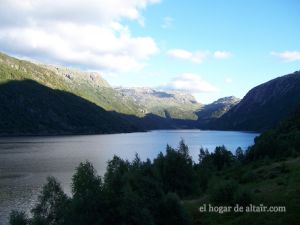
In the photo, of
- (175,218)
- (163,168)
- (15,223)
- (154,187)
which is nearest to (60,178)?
(163,168)

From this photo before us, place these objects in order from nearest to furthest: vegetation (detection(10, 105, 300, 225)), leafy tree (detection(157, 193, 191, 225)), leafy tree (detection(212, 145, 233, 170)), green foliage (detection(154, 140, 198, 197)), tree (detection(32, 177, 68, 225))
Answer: vegetation (detection(10, 105, 300, 225)) → leafy tree (detection(157, 193, 191, 225)) → tree (detection(32, 177, 68, 225)) → green foliage (detection(154, 140, 198, 197)) → leafy tree (detection(212, 145, 233, 170))

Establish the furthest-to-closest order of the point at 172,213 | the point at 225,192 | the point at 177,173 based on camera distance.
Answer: the point at 177,173 < the point at 225,192 < the point at 172,213

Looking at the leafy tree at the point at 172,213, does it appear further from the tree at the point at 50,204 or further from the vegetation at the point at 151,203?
the tree at the point at 50,204

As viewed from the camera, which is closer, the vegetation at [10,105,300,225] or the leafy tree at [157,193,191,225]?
the vegetation at [10,105,300,225]

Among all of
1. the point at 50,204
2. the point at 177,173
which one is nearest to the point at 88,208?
the point at 50,204

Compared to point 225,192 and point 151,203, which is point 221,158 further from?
point 151,203

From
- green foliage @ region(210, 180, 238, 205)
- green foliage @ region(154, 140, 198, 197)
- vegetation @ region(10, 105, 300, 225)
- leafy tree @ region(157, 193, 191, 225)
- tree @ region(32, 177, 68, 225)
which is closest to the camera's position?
vegetation @ region(10, 105, 300, 225)

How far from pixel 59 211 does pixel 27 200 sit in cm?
3429

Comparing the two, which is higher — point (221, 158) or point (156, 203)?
point (156, 203)

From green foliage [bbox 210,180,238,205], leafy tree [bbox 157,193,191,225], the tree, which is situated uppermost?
green foliage [bbox 210,180,238,205]

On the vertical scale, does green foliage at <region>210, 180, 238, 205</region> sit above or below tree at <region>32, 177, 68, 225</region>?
above

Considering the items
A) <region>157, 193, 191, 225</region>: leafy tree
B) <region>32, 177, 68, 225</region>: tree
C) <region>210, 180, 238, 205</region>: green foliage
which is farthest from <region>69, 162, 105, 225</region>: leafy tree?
<region>32, 177, 68, 225</region>: tree

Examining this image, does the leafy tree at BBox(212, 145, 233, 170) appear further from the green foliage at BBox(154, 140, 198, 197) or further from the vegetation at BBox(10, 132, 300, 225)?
the vegetation at BBox(10, 132, 300, 225)

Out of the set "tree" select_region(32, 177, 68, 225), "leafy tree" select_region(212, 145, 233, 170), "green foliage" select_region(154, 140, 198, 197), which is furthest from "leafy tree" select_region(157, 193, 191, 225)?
"leafy tree" select_region(212, 145, 233, 170)
